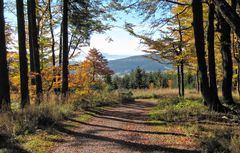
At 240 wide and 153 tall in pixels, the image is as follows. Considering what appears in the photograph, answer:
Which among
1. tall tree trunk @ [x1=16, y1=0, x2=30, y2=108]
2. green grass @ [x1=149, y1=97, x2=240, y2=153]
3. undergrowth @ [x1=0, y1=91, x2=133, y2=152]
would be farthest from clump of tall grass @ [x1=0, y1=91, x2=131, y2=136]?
green grass @ [x1=149, y1=97, x2=240, y2=153]

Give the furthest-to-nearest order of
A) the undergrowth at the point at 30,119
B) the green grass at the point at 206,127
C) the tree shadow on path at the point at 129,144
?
the undergrowth at the point at 30,119, the tree shadow on path at the point at 129,144, the green grass at the point at 206,127

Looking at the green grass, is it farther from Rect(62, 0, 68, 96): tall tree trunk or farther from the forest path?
Rect(62, 0, 68, 96): tall tree trunk

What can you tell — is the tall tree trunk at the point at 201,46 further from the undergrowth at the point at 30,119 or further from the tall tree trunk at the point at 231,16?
the tall tree trunk at the point at 231,16

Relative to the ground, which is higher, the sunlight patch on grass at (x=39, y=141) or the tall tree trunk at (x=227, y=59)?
the tall tree trunk at (x=227, y=59)

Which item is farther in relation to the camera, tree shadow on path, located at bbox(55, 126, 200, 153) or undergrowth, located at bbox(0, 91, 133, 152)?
undergrowth, located at bbox(0, 91, 133, 152)

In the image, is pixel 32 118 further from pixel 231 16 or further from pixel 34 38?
pixel 34 38

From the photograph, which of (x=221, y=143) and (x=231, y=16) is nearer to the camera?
(x=221, y=143)

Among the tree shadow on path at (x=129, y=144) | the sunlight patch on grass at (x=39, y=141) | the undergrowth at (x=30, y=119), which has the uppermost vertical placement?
the undergrowth at (x=30, y=119)

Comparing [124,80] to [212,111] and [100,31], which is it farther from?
[212,111]

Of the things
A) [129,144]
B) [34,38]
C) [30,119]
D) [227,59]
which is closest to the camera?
[129,144]

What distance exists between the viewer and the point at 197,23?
13.8m

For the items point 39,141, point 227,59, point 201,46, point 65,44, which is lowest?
point 39,141

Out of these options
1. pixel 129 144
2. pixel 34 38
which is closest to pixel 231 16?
pixel 129 144

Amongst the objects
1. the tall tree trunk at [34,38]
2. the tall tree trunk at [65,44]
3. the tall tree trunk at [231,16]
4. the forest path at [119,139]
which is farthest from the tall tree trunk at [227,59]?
the tall tree trunk at [34,38]
